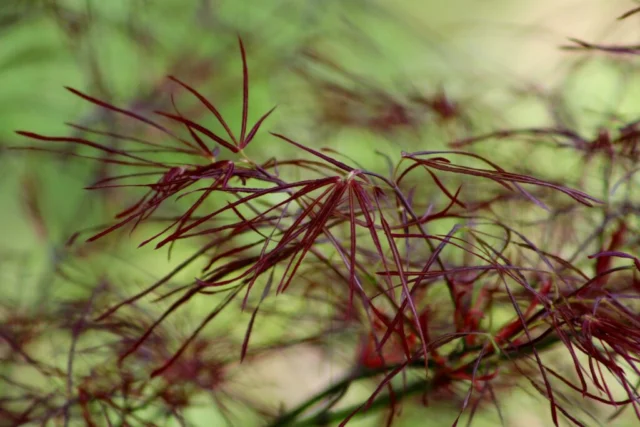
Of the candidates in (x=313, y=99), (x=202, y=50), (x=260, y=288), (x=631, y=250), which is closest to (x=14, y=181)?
(x=202, y=50)

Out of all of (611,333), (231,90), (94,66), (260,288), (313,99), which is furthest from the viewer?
(231,90)

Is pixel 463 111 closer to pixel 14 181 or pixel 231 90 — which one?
pixel 231 90

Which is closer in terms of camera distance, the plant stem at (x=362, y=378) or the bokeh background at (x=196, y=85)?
the plant stem at (x=362, y=378)

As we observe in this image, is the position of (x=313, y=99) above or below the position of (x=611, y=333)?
above

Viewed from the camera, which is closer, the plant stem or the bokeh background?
the plant stem

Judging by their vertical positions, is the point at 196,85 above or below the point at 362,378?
above

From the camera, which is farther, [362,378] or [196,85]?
[196,85]

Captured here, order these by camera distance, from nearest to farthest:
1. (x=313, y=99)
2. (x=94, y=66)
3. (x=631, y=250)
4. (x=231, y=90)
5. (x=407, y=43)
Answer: (x=631, y=250) < (x=94, y=66) < (x=313, y=99) < (x=231, y=90) < (x=407, y=43)

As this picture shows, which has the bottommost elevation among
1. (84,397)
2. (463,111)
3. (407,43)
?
(84,397)
